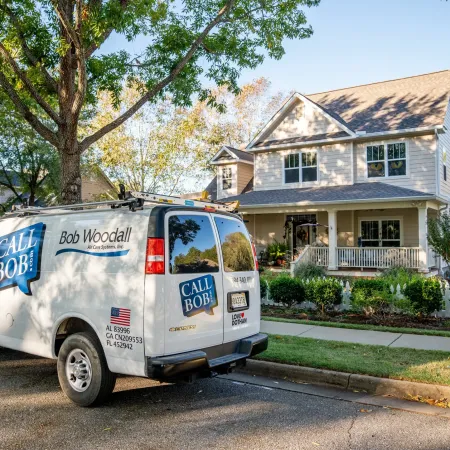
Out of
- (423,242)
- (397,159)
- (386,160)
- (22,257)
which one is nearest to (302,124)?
(386,160)

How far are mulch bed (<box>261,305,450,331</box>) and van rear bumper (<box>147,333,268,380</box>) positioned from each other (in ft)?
14.8

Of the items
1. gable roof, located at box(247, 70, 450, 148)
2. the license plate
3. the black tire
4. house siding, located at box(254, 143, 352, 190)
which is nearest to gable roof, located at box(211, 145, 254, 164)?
house siding, located at box(254, 143, 352, 190)

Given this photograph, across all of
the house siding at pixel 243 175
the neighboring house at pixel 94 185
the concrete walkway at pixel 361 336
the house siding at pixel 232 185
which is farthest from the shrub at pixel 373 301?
the neighboring house at pixel 94 185

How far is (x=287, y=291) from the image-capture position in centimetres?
1066

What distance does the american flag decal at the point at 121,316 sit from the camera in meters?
4.48

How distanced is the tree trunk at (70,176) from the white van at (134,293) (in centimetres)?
408

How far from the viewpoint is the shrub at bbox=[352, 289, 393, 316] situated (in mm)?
9320

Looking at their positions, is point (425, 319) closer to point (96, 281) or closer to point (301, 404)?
point (301, 404)

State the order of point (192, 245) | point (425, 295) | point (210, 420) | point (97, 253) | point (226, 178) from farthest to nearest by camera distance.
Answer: point (226, 178) < point (425, 295) < point (97, 253) < point (192, 245) < point (210, 420)

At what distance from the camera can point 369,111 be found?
20.5m

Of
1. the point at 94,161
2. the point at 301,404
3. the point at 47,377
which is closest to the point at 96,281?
the point at 47,377

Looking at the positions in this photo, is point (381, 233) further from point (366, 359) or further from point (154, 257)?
point (154, 257)

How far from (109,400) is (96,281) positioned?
1378 millimetres

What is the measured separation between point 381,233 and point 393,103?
5.94m
